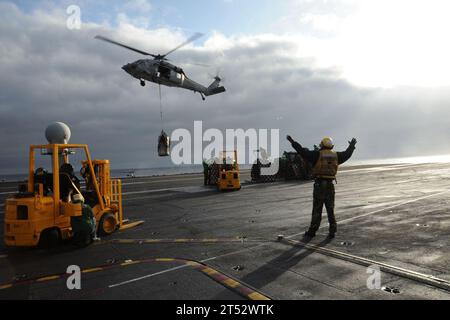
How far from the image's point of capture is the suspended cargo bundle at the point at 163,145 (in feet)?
74.8

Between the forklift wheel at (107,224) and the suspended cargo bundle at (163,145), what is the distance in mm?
13200

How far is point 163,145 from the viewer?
2291cm


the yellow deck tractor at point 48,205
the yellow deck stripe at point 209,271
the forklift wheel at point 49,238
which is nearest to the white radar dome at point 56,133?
the yellow deck tractor at point 48,205

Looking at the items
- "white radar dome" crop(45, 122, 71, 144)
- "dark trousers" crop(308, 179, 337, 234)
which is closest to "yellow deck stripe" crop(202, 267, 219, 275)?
"dark trousers" crop(308, 179, 337, 234)

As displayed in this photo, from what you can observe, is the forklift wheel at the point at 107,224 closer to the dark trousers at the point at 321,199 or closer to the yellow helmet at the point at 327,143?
the dark trousers at the point at 321,199

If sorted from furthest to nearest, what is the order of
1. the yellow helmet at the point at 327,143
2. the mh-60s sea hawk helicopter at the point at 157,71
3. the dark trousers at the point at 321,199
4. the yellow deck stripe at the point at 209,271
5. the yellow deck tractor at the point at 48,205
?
the mh-60s sea hawk helicopter at the point at 157,71 < the yellow helmet at the point at 327,143 < the dark trousers at the point at 321,199 < the yellow deck tractor at the point at 48,205 < the yellow deck stripe at the point at 209,271

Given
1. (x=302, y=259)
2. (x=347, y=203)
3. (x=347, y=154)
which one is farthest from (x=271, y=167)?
(x=302, y=259)

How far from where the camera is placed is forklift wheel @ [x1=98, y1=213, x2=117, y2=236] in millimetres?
9326

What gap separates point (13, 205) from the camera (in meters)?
7.57

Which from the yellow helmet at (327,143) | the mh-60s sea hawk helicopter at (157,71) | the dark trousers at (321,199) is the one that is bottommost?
the dark trousers at (321,199)

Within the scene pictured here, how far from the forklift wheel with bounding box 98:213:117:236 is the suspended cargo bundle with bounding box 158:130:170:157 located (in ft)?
43.3

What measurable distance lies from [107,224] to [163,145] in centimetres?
1372

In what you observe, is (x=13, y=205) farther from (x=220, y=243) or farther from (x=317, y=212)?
(x=317, y=212)
